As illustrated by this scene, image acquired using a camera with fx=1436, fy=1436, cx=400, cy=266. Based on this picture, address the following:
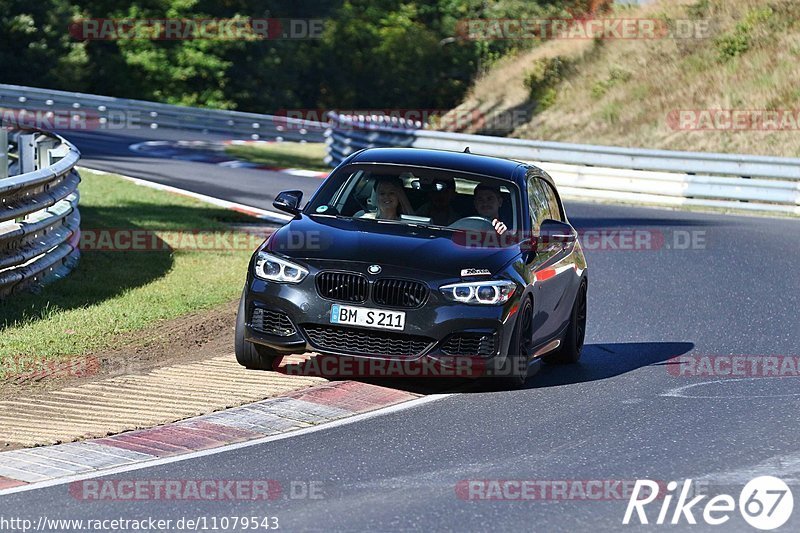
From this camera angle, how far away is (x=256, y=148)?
123 ft

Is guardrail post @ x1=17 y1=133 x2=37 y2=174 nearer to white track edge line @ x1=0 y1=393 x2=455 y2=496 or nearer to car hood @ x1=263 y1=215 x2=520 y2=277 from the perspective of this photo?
car hood @ x1=263 y1=215 x2=520 y2=277

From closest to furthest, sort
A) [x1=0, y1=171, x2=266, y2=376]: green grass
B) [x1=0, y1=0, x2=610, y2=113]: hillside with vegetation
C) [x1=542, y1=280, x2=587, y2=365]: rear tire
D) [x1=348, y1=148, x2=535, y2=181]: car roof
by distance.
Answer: [x1=348, y1=148, x2=535, y2=181]: car roof < [x1=0, y1=171, x2=266, y2=376]: green grass < [x1=542, y1=280, x2=587, y2=365]: rear tire < [x1=0, y1=0, x2=610, y2=113]: hillside with vegetation

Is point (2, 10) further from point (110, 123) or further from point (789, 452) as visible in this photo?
point (789, 452)

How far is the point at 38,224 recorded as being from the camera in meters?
13.1

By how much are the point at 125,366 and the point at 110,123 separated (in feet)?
102

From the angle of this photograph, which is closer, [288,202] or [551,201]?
[288,202]

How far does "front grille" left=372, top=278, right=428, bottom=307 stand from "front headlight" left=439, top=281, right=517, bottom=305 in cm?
15

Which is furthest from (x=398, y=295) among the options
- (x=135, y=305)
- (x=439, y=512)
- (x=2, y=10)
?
(x=2, y=10)

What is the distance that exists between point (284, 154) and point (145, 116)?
636cm

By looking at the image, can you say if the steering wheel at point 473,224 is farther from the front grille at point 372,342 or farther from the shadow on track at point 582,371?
the front grille at point 372,342

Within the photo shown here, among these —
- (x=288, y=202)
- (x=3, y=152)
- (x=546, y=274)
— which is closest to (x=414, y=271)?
(x=546, y=274)

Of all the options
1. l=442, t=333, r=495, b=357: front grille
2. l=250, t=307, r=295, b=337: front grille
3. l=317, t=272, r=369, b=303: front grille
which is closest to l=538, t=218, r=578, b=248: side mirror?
l=442, t=333, r=495, b=357: front grille

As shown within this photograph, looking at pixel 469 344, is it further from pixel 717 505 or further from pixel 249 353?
pixel 717 505

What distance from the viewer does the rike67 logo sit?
21.4 feet
